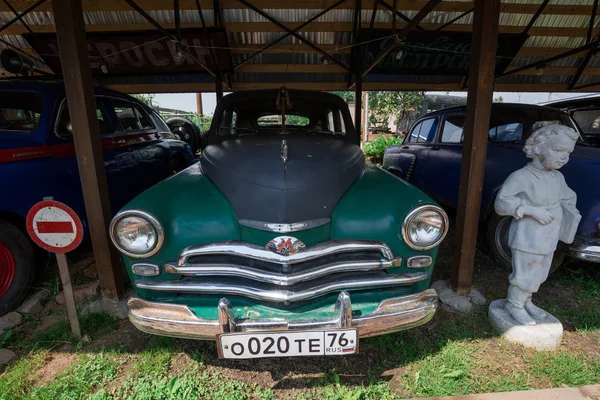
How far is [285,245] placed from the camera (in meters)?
1.72

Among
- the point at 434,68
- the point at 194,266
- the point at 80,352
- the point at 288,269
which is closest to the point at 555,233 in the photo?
the point at 288,269

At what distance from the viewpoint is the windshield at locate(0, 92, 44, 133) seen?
2.95 m

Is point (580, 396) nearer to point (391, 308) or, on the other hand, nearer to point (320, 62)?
point (391, 308)

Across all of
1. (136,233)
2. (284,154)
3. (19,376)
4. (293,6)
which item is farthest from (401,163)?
(19,376)

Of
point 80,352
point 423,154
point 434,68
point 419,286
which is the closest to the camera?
point 419,286

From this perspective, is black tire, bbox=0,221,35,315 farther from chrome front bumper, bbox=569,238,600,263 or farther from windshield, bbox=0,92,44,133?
chrome front bumper, bbox=569,238,600,263

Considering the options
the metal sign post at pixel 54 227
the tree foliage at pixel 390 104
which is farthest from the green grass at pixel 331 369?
the tree foliage at pixel 390 104

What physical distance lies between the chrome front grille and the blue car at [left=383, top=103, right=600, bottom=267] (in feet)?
4.97

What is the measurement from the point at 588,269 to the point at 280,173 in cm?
337

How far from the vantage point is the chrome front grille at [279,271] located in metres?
1.68

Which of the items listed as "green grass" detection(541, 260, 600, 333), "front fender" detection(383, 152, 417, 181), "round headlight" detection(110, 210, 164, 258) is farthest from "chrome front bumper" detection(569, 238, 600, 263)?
"round headlight" detection(110, 210, 164, 258)

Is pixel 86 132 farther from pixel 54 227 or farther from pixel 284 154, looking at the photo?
pixel 284 154

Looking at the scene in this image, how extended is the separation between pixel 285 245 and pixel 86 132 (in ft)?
5.85

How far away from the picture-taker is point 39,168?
2.77 meters
